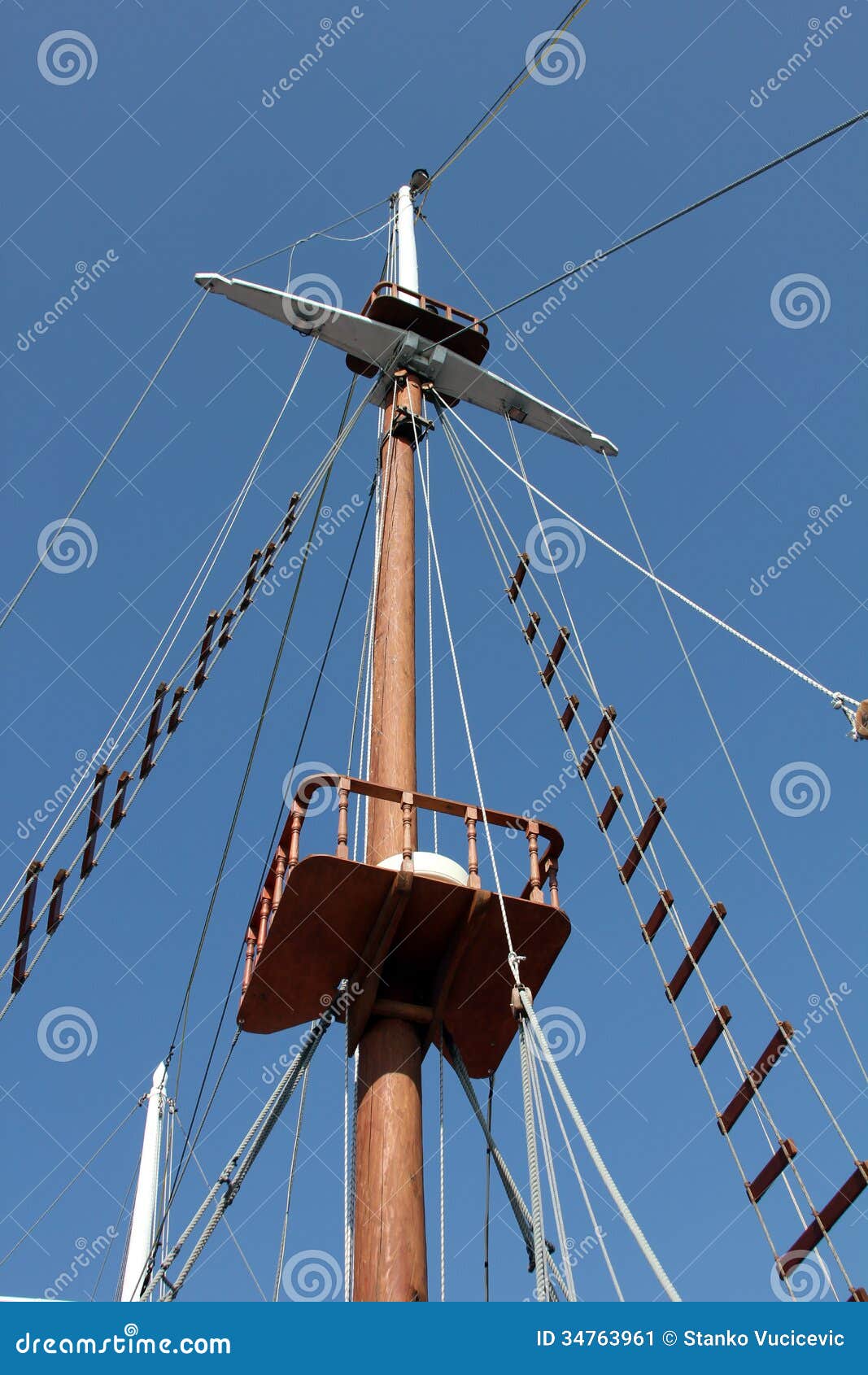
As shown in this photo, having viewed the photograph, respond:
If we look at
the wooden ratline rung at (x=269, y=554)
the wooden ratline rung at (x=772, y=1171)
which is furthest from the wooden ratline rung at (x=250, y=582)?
the wooden ratline rung at (x=772, y=1171)

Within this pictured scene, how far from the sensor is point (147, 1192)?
16438 millimetres

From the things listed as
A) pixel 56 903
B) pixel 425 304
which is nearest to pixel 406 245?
pixel 425 304

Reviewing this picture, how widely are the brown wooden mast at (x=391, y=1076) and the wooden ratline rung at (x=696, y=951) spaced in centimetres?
229

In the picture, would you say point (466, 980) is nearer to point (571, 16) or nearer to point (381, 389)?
point (381, 389)

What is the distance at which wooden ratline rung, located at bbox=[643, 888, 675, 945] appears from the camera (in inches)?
362

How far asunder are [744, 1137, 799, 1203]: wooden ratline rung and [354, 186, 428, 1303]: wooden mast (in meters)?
2.15

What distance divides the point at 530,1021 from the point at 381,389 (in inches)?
327

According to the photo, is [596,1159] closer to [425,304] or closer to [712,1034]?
[712,1034]

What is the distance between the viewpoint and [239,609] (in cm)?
1222

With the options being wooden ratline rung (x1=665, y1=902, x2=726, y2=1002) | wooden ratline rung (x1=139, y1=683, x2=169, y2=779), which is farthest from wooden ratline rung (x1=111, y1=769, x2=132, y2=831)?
wooden ratline rung (x1=665, y1=902, x2=726, y2=1002)

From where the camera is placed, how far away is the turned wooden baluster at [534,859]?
773cm

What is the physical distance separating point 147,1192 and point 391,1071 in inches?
433

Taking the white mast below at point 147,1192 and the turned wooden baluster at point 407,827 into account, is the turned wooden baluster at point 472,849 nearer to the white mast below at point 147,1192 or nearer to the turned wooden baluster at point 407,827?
the turned wooden baluster at point 407,827

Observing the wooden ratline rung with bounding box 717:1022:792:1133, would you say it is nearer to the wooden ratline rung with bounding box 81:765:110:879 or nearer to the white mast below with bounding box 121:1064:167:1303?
the wooden ratline rung with bounding box 81:765:110:879
